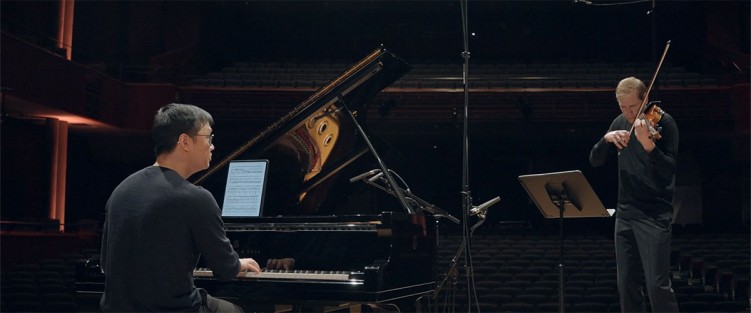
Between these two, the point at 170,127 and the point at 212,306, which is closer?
the point at 170,127

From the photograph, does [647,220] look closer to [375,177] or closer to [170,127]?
[375,177]

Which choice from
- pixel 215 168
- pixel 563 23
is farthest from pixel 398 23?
pixel 215 168

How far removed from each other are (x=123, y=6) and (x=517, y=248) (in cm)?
886

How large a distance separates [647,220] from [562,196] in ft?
1.58

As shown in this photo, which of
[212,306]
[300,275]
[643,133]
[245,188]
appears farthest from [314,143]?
[643,133]

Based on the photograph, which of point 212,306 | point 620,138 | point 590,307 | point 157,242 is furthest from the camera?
point 590,307

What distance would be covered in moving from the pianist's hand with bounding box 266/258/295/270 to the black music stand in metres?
1.14

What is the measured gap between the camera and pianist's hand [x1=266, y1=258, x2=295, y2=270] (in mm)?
3109

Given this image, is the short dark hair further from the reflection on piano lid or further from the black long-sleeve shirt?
the black long-sleeve shirt

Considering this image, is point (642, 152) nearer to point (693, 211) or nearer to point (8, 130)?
point (8, 130)

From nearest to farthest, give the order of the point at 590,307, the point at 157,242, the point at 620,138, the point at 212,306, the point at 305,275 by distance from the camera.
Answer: the point at 157,242, the point at 212,306, the point at 305,275, the point at 620,138, the point at 590,307

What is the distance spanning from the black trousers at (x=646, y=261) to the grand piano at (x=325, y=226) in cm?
83

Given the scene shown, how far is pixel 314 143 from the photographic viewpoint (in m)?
3.66

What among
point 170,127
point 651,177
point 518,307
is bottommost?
point 518,307
